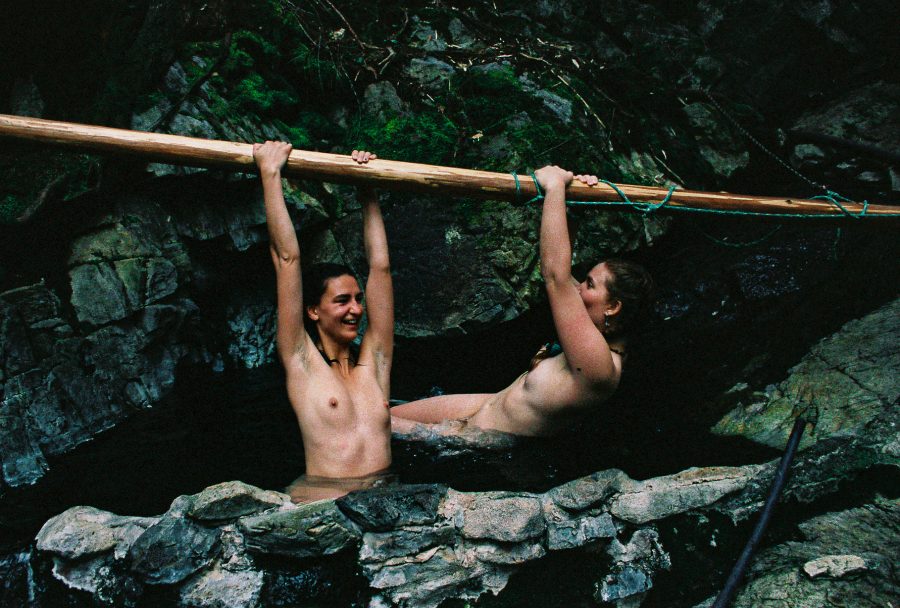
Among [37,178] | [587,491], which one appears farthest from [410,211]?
[587,491]

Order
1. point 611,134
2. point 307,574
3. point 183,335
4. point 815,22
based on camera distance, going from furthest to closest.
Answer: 1. point 815,22
2. point 611,134
3. point 183,335
4. point 307,574

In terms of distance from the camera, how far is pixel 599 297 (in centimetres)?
397

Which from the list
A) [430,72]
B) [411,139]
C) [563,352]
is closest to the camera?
[563,352]

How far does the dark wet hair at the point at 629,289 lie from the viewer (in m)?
3.92

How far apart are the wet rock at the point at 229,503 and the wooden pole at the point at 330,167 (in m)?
1.73

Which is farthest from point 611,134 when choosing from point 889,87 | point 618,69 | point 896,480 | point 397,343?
point 896,480

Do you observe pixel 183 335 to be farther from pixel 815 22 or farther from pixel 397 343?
pixel 815 22

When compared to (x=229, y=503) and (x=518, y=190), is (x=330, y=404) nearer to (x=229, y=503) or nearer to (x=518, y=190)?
(x=229, y=503)

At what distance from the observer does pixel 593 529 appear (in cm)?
289

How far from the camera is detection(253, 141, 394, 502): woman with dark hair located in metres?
3.33

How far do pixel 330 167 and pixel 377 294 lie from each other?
787mm

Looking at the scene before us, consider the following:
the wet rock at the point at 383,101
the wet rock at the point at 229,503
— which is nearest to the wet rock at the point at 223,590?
the wet rock at the point at 229,503

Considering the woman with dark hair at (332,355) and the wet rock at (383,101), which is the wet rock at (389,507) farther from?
the wet rock at (383,101)

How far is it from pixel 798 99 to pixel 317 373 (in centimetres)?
810
